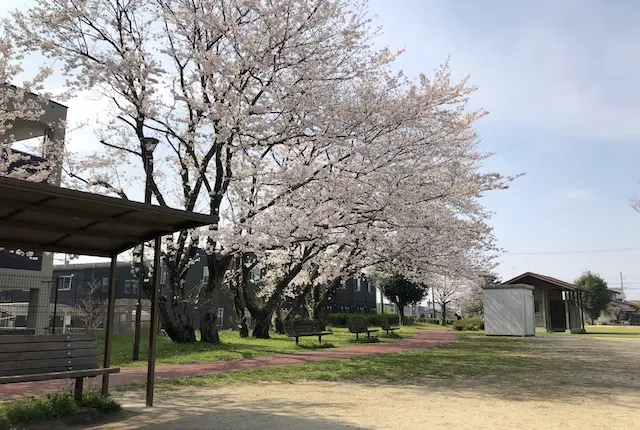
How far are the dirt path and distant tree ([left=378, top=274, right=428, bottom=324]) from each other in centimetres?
3810

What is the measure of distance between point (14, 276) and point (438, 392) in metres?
19.7

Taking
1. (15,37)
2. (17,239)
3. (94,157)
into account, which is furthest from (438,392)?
(15,37)

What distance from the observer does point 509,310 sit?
28.7 meters

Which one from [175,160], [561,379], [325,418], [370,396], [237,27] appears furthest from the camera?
[175,160]

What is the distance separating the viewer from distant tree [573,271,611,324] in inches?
2366

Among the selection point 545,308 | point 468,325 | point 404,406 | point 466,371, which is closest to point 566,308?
point 545,308

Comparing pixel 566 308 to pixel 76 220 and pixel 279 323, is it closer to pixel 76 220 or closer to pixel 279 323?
pixel 279 323

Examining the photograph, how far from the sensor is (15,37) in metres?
14.6

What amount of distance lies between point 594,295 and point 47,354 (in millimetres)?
64356

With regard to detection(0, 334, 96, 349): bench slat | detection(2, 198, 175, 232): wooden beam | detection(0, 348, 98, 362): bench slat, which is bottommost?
detection(0, 348, 98, 362): bench slat

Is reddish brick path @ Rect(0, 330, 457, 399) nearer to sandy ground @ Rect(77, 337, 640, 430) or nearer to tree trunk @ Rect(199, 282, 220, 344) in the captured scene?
sandy ground @ Rect(77, 337, 640, 430)

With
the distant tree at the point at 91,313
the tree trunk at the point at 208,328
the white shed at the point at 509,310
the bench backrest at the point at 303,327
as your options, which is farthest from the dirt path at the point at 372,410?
the white shed at the point at 509,310

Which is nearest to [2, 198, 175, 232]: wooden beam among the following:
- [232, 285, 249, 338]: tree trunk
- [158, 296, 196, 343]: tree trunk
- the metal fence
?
[158, 296, 196, 343]: tree trunk

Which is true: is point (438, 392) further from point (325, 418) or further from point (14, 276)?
point (14, 276)
